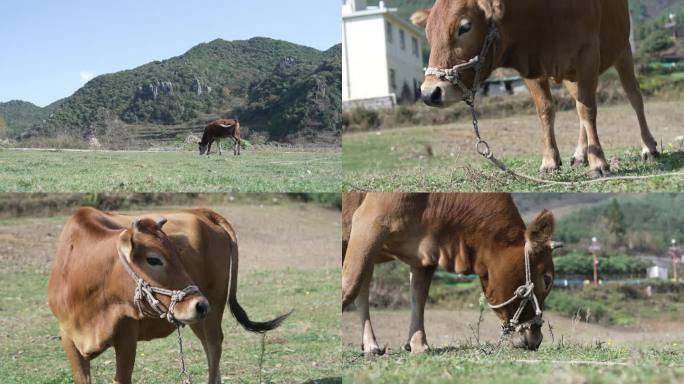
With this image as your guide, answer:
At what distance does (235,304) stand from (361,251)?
1.46 meters

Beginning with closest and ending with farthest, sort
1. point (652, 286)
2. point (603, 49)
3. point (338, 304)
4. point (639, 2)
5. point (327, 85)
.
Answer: point (603, 49), point (327, 85), point (338, 304), point (652, 286), point (639, 2)

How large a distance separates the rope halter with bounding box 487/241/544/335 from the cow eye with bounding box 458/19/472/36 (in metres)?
1.68

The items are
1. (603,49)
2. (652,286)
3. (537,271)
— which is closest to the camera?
(537,271)

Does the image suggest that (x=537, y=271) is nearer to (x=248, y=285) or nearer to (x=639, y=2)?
(x=248, y=285)

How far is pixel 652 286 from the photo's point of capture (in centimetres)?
1186

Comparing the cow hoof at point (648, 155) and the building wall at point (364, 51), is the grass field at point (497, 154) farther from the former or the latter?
the building wall at point (364, 51)

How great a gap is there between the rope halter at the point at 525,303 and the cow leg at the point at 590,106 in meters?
1.11

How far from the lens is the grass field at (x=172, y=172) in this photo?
9.10 meters

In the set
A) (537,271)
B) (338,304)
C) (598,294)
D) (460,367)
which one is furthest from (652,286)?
(460,367)

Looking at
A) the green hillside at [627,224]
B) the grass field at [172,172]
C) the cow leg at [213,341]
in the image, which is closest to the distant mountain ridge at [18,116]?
the grass field at [172,172]

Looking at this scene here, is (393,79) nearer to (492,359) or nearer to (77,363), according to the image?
(77,363)

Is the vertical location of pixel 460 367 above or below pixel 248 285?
above

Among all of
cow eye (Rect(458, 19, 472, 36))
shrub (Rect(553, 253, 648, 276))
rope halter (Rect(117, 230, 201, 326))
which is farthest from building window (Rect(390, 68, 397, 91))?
rope halter (Rect(117, 230, 201, 326))

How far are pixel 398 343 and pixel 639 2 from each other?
15.0m
